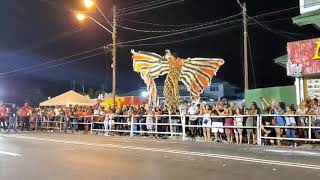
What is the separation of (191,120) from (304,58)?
559cm

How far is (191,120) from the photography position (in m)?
22.2

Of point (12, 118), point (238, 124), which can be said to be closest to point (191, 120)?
point (238, 124)

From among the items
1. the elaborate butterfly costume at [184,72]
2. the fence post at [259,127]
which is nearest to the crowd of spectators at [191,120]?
the fence post at [259,127]

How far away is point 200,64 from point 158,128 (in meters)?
3.97

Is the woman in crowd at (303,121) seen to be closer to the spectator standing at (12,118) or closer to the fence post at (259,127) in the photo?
the fence post at (259,127)

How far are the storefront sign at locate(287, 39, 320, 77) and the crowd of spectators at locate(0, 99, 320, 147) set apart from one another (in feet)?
6.43

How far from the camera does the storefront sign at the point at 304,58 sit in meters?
21.0

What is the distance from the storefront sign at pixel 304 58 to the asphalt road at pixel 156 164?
569cm

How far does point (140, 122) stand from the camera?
25.0 meters

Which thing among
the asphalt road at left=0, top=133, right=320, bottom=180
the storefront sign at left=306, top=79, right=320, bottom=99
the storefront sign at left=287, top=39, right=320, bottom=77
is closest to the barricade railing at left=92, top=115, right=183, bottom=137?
the storefront sign at left=287, top=39, right=320, bottom=77

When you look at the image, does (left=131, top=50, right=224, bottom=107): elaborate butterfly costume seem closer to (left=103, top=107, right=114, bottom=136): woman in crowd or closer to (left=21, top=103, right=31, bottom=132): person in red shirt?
(left=103, top=107, right=114, bottom=136): woman in crowd

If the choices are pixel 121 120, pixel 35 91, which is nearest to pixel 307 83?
pixel 121 120

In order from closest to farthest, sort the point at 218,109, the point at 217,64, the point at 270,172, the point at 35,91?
the point at 270,172 < the point at 218,109 < the point at 217,64 < the point at 35,91

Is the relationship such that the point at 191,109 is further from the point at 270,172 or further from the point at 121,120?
the point at 270,172
